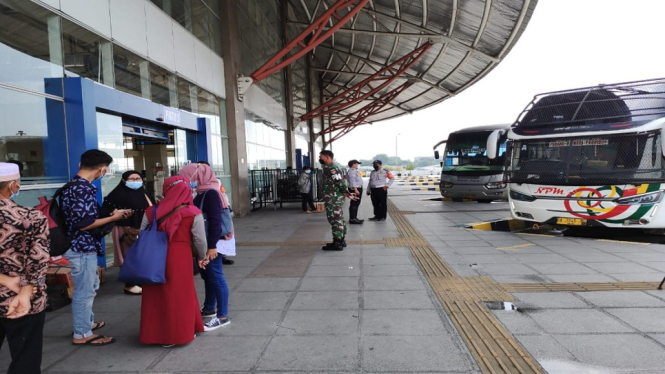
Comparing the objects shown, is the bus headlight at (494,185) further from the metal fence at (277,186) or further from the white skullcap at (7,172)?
the white skullcap at (7,172)

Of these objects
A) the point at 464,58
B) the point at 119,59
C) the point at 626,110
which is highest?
the point at 464,58

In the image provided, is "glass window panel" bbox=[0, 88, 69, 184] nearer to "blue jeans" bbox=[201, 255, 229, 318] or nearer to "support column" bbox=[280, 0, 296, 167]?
"blue jeans" bbox=[201, 255, 229, 318]

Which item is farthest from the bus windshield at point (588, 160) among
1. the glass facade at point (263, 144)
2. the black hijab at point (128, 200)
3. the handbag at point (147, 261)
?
the glass facade at point (263, 144)

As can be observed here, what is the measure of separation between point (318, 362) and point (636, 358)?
2379mm

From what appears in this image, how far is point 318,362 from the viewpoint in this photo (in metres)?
3.20

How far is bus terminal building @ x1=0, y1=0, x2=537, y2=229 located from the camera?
18.6 ft

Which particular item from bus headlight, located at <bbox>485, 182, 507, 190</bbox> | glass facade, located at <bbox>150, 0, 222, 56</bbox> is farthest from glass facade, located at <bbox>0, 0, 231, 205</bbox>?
bus headlight, located at <bbox>485, 182, 507, 190</bbox>

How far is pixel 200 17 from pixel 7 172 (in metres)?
10.6

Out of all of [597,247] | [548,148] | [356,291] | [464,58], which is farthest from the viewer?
[464,58]

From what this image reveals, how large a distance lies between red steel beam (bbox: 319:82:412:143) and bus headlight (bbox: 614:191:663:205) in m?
25.1

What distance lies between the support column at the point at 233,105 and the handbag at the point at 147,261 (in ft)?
33.0

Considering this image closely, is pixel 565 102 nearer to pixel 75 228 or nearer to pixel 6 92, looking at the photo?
pixel 75 228

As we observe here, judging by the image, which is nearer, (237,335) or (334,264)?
(237,335)

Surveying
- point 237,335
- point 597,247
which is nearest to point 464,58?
point 597,247
